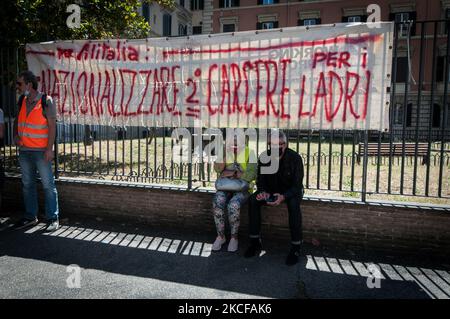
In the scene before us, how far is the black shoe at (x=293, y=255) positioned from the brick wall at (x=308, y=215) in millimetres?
512

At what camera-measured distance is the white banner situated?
4547 mm

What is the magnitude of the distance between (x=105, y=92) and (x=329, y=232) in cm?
375

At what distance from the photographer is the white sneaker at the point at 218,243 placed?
466 cm

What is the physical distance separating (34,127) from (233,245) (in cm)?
309

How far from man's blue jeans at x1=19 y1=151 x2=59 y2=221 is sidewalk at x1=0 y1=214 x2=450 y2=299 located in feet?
1.32

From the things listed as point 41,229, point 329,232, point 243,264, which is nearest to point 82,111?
point 41,229

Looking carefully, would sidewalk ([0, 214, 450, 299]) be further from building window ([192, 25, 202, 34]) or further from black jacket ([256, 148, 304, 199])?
building window ([192, 25, 202, 34])

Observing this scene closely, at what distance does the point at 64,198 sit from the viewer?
599 cm

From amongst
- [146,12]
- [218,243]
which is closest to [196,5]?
[146,12]

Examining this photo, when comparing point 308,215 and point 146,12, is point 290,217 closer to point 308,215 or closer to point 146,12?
point 308,215

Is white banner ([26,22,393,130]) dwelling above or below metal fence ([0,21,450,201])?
above

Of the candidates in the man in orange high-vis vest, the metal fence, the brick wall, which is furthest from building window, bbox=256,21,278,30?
the man in orange high-vis vest

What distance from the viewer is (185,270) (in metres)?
4.05
